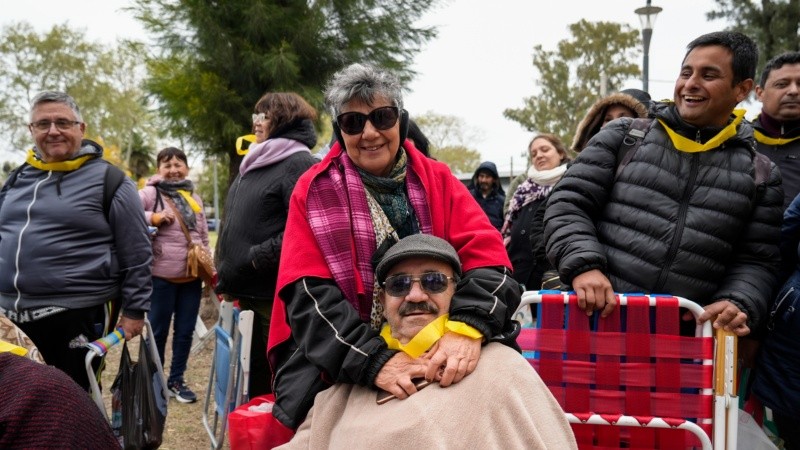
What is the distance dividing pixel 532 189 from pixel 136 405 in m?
3.27

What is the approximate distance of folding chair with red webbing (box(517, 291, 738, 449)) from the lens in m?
2.49

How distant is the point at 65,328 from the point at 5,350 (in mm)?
1196

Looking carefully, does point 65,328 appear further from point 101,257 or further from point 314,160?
point 314,160

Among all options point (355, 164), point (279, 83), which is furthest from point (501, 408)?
point (279, 83)

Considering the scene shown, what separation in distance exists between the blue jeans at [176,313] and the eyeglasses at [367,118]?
3.77m

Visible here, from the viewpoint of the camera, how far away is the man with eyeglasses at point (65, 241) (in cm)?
349

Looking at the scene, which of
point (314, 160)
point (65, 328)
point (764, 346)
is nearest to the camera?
point (764, 346)

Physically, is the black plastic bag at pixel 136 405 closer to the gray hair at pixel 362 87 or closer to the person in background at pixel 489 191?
the gray hair at pixel 362 87

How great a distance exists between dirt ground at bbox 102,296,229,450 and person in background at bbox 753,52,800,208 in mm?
4039

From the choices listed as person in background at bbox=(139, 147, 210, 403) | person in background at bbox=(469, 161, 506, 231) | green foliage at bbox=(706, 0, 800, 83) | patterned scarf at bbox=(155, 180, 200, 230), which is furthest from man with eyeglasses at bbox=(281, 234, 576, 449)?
green foliage at bbox=(706, 0, 800, 83)

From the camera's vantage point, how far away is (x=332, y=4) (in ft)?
28.1

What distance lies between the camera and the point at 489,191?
27.0ft

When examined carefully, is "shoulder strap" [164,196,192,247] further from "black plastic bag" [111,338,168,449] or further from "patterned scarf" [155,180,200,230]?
"black plastic bag" [111,338,168,449]

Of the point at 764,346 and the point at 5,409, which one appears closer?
the point at 5,409
